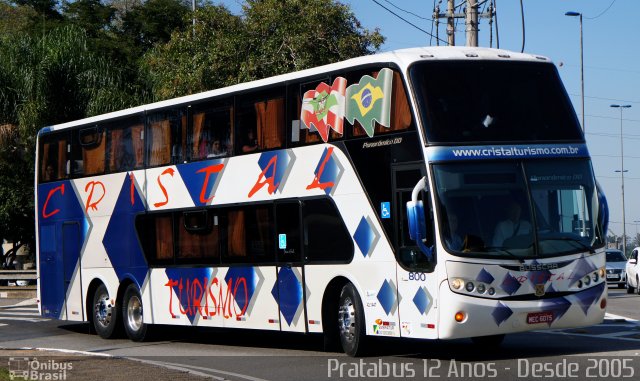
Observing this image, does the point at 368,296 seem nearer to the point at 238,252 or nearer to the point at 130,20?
the point at 238,252

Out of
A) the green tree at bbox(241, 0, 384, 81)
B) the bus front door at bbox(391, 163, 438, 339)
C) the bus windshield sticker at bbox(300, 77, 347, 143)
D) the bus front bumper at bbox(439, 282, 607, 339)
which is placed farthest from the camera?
the green tree at bbox(241, 0, 384, 81)

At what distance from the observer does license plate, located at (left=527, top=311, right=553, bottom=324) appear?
45.8ft

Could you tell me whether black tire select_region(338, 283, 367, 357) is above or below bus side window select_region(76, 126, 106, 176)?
below

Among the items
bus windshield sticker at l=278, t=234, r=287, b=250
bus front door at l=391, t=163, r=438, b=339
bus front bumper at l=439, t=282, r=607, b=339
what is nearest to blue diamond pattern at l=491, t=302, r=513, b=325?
bus front bumper at l=439, t=282, r=607, b=339

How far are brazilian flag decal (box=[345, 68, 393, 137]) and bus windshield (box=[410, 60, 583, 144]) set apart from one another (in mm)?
596

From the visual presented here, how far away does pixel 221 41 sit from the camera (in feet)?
121

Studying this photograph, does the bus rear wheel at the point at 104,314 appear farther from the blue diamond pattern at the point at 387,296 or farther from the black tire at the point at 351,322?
the blue diamond pattern at the point at 387,296

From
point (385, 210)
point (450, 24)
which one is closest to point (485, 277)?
point (385, 210)

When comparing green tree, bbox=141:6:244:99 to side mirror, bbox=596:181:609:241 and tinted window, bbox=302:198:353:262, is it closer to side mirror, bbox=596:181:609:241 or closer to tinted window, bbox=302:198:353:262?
tinted window, bbox=302:198:353:262

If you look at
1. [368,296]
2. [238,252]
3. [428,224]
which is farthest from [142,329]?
[428,224]

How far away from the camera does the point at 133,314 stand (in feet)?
69.5

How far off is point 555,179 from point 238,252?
224 inches

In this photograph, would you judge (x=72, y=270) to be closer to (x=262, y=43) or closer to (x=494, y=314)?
(x=494, y=314)

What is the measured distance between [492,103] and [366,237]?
2.46 m
